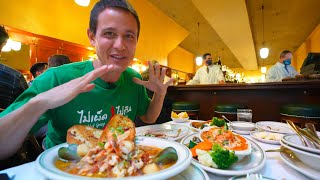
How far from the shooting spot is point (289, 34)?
31.6ft

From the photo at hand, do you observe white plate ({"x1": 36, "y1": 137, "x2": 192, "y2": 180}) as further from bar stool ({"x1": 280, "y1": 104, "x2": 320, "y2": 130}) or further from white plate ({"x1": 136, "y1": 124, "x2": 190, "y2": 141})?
bar stool ({"x1": 280, "y1": 104, "x2": 320, "y2": 130})

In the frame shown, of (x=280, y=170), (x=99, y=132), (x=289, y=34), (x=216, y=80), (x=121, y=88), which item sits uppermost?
(x=289, y=34)

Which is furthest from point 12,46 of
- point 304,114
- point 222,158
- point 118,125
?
point 304,114

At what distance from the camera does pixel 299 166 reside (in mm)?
641

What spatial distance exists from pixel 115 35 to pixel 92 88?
351mm

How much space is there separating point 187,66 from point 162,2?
7646 mm

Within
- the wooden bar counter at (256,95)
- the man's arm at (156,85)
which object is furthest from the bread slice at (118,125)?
the wooden bar counter at (256,95)

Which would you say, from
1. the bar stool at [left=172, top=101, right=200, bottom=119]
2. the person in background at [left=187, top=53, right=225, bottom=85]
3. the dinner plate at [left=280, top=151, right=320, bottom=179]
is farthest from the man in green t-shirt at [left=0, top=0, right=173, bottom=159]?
the person in background at [left=187, top=53, right=225, bottom=85]

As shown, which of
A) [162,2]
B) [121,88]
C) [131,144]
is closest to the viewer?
[131,144]

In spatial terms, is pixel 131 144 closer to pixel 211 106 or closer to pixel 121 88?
pixel 121 88

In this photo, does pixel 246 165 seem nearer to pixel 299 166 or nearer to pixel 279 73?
pixel 299 166

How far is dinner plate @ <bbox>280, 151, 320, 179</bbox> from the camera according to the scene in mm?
581

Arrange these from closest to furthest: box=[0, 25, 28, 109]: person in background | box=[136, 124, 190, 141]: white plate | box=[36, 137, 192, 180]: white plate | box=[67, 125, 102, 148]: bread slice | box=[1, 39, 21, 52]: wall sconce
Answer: box=[36, 137, 192, 180]: white plate < box=[67, 125, 102, 148]: bread slice < box=[136, 124, 190, 141]: white plate < box=[0, 25, 28, 109]: person in background < box=[1, 39, 21, 52]: wall sconce

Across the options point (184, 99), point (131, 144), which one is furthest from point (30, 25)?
point (131, 144)
